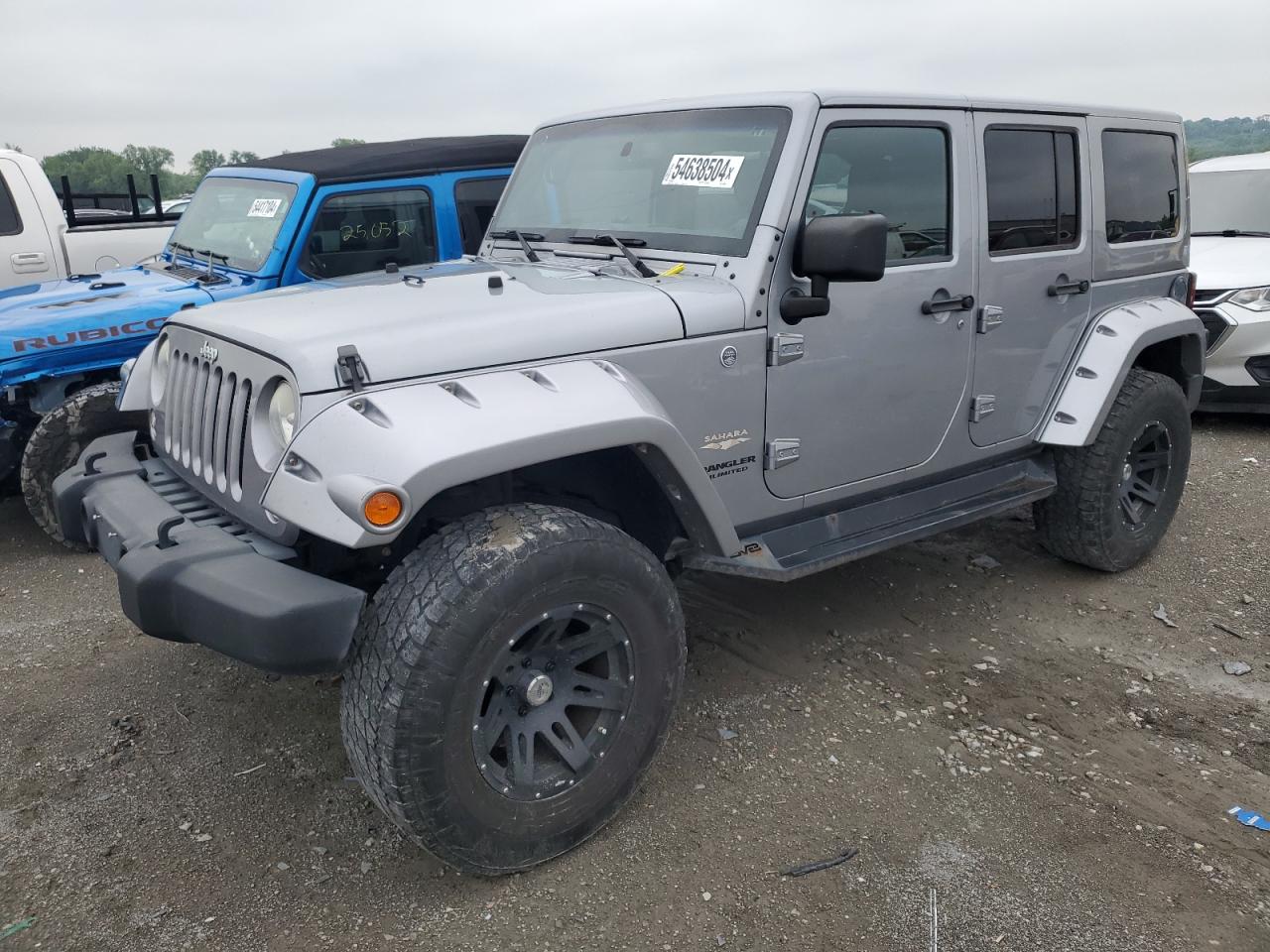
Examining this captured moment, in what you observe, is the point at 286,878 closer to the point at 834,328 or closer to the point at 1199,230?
the point at 834,328

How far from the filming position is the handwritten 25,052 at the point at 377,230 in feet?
17.3

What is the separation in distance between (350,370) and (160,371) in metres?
1.25

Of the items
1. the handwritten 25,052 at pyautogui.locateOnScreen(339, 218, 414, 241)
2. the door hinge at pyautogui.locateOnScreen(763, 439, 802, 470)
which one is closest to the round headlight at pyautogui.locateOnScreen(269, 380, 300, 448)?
the door hinge at pyautogui.locateOnScreen(763, 439, 802, 470)

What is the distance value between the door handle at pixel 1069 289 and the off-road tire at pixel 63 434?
401 cm

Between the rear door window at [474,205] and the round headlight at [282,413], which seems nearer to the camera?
the round headlight at [282,413]

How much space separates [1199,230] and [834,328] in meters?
6.58

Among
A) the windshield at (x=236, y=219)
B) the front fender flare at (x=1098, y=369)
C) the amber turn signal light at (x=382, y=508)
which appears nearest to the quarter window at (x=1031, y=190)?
the front fender flare at (x=1098, y=369)

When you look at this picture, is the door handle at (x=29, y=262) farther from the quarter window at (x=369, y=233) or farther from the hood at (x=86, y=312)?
the quarter window at (x=369, y=233)

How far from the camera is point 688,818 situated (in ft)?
9.41

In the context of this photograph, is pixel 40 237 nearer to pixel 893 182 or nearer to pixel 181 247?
pixel 181 247

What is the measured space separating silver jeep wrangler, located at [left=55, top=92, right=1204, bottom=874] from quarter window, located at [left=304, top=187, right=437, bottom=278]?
5.46 ft

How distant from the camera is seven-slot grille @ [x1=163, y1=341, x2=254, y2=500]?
2.67 metres

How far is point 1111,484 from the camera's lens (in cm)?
425

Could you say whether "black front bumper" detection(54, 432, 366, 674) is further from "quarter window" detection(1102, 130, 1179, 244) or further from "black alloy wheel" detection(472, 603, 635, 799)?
"quarter window" detection(1102, 130, 1179, 244)
